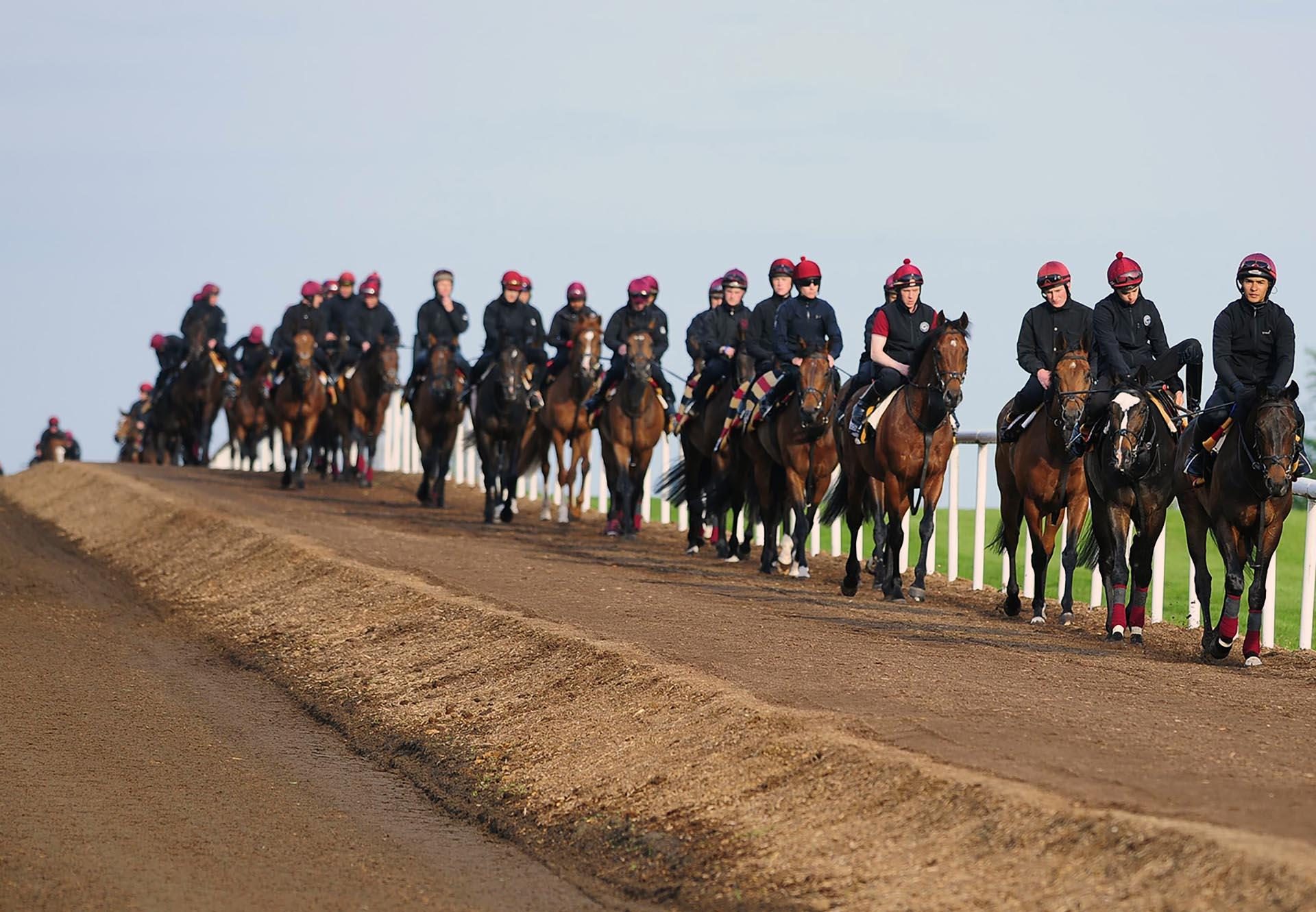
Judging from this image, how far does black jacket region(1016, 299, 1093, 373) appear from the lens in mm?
15492

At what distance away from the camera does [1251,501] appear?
13.0 metres

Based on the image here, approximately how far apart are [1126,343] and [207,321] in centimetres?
2516

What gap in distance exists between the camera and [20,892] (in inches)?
298

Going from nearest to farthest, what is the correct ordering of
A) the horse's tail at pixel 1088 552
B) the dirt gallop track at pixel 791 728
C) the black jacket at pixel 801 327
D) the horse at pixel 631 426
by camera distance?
the dirt gallop track at pixel 791 728 < the horse's tail at pixel 1088 552 < the black jacket at pixel 801 327 < the horse at pixel 631 426

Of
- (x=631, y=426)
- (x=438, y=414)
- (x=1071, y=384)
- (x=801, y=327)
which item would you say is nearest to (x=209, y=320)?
(x=438, y=414)

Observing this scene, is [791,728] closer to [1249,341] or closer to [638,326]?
[1249,341]

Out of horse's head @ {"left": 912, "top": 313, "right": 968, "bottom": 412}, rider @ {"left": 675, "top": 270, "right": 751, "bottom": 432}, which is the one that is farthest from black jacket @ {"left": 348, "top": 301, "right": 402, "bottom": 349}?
horse's head @ {"left": 912, "top": 313, "right": 968, "bottom": 412}

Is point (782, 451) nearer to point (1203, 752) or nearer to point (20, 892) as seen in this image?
point (1203, 752)

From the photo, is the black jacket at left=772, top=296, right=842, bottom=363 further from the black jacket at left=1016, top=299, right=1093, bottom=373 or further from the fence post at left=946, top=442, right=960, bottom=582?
the black jacket at left=1016, top=299, right=1093, bottom=373

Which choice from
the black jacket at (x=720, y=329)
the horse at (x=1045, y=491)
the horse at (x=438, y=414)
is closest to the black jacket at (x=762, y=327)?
the black jacket at (x=720, y=329)

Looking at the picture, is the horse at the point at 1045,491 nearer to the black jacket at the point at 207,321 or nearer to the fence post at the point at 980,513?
the fence post at the point at 980,513

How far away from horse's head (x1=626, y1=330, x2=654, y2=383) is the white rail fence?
Answer: 185 cm

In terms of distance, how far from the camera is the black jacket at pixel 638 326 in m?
22.5

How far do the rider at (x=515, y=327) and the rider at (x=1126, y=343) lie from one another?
11.2 metres
